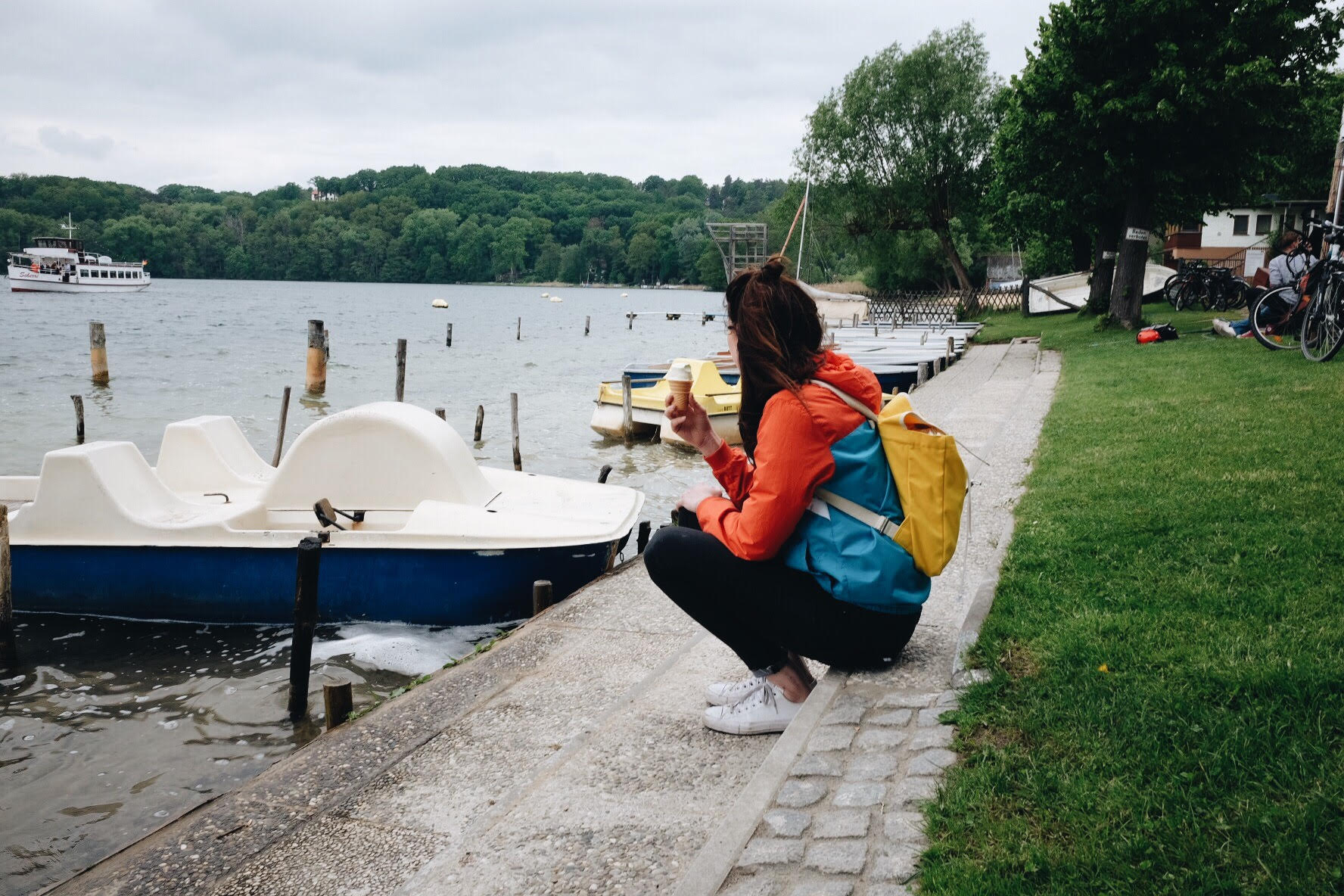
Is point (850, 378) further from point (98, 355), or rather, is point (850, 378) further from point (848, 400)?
point (98, 355)

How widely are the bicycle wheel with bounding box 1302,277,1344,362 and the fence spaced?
37.6 metres

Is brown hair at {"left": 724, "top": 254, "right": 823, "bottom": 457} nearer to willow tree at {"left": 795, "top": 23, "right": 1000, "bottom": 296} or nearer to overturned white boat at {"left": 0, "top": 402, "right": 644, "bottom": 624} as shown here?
overturned white boat at {"left": 0, "top": 402, "right": 644, "bottom": 624}

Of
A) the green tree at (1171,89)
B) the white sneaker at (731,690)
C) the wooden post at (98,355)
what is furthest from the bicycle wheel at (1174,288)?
the wooden post at (98,355)

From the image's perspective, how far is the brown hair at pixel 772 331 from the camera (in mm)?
3477

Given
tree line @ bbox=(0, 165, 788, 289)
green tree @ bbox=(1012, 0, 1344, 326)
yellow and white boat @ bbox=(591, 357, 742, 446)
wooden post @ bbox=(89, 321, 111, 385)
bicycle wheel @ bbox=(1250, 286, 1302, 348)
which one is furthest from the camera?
tree line @ bbox=(0, 165, 788, 289)

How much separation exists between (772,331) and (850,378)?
0.33 metres

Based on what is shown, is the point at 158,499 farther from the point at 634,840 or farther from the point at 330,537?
the point at 634,840

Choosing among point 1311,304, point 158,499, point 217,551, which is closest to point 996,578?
point 217,551

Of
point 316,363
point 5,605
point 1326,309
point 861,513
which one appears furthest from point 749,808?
point 316,363

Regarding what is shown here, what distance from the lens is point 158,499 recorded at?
358 inches

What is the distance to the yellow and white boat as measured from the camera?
18672 millimetres

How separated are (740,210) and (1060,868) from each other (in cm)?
18494

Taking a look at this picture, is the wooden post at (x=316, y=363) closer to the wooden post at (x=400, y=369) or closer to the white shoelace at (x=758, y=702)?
the wooden post at (x=400, y=369)

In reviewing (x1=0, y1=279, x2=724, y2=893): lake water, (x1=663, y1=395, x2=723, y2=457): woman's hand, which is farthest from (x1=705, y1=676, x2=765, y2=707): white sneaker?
(x1=0, y1=279, x2=724, y2=893): lake water
